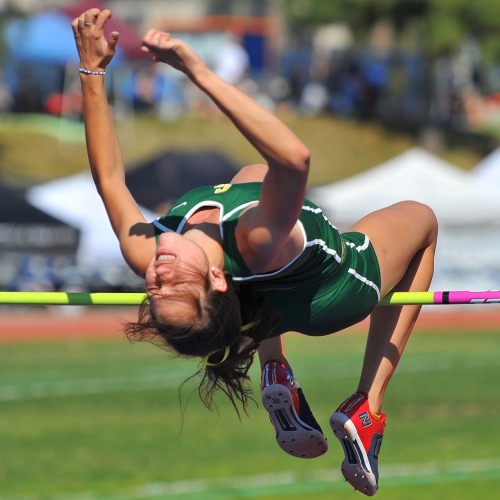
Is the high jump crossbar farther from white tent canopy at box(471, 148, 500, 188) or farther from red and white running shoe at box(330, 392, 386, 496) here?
white tent canopy at box(471, 148, 500, 188)

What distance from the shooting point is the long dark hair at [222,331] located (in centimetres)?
481

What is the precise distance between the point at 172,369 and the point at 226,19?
87.2ft

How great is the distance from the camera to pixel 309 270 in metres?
5.03

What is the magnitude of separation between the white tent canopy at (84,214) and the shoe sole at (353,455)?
13.3m

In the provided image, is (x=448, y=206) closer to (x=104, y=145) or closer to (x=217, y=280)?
(x=104, y=145)

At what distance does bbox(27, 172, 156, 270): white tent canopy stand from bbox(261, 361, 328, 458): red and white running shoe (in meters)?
13.2

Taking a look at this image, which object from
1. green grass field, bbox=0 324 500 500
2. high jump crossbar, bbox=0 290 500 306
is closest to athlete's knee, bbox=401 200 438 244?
high jump crossbar, bbox=0 290 500 306

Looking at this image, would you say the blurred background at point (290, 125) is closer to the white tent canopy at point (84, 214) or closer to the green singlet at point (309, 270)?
the white tent canopy at point (84, 214)

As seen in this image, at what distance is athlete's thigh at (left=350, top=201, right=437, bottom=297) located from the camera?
220 inches

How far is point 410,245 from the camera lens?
18.7ft

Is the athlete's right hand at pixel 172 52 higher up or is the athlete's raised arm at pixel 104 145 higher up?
the athlete's right hand at pixel 172 52

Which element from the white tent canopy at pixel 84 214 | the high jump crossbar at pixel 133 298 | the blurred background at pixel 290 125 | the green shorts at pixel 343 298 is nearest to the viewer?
the green shorts at pixel 343 298

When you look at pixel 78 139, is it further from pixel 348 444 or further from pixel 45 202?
pixel 348 444

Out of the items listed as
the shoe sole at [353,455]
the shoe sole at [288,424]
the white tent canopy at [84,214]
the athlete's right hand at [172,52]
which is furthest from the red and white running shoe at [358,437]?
the white tent canopy at [84,214]
